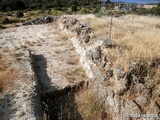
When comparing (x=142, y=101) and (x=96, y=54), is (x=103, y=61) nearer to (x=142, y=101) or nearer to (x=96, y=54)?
(x=96, y=54)

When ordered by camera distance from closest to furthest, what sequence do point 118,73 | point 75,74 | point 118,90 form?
point 118,90 < point 118,73 < point 75,74

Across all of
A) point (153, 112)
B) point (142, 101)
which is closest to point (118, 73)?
point (142, 101)

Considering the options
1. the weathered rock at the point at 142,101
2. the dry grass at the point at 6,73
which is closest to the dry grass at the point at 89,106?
the weathered rock at the point at 142,101

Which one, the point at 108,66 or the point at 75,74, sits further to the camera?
the point at 75,74

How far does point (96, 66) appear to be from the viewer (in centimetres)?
773

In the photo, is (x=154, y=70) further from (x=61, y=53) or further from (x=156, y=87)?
(x=61, y=53)

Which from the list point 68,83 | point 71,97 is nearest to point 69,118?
point 71,97

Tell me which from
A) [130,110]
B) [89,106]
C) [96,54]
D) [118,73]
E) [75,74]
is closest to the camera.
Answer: [130,110]

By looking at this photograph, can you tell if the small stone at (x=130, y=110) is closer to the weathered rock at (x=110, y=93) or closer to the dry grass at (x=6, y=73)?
the weathered rock at (x=110, y=93)

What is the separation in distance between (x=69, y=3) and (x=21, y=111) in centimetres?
4928

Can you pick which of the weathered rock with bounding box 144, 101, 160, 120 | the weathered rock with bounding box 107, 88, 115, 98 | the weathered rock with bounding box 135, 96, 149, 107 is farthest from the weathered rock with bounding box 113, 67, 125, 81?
the weathered rock with bounding box 144, 101, 160, 120

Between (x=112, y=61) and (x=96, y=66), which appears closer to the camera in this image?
(x=112, y=61)

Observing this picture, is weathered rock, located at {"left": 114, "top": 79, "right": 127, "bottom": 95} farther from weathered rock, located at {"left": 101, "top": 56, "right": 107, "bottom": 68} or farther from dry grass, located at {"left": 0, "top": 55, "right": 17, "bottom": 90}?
dry grass, located at {"left": 0, "top": 55, "right": 17, "bottom": 90}

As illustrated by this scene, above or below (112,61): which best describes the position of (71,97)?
below
